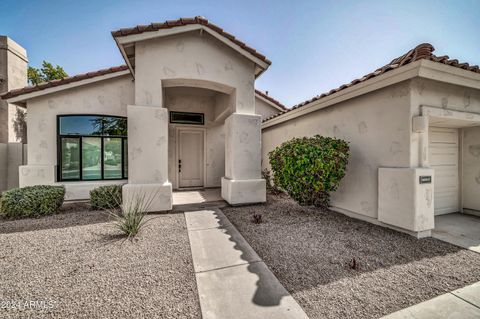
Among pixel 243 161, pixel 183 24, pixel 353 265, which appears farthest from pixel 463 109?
pixel 183 24

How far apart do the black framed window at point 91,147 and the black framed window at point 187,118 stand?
2.16 m

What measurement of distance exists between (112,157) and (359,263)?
8.18m

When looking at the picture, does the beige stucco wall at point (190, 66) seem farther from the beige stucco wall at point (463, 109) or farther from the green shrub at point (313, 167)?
the beige stucco wall at point (463, 109)

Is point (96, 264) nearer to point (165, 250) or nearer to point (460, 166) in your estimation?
point (165, 250)

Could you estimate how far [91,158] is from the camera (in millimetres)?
7000

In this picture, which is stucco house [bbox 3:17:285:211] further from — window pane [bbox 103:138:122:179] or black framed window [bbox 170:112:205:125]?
black framed window [bbox 170:112:205:125]

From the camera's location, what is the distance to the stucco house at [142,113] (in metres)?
5.30

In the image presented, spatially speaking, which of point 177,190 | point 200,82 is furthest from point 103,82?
point 177,190

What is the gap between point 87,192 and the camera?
666cm

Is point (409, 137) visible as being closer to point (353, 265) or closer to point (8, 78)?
point (353, 265)

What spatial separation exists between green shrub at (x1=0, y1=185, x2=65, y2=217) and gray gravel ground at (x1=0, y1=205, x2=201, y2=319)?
0.62m

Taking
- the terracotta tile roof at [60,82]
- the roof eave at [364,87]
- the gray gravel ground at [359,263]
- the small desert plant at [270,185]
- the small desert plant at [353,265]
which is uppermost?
the terracotta tile roof at [60,82]

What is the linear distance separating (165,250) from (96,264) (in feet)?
3.21

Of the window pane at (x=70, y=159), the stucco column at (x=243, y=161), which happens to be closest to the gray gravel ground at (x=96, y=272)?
the stucco column at (x=243, y=161)
